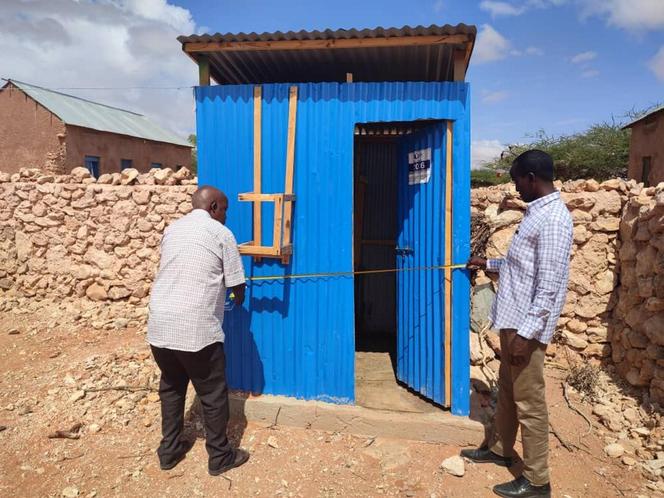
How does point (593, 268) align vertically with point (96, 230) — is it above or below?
below

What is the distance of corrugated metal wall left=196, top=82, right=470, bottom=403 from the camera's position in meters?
3.76

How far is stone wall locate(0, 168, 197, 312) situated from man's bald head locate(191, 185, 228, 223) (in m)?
4.00

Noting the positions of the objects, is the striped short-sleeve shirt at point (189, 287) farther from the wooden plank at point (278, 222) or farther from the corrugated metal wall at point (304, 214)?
the corrugated metal wall at point (304, 214)

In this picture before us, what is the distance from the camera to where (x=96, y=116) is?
19.4m

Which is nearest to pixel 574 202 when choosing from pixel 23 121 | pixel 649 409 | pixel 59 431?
pixel 649 409

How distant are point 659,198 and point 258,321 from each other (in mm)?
3967

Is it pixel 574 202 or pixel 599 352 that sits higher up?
pixel 574 202

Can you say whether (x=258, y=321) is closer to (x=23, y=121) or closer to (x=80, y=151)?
(x=80, y=151)

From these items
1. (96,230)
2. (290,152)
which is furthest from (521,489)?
(96,230)

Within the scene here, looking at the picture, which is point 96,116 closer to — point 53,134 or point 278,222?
point 53,134

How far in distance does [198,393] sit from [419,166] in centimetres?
262

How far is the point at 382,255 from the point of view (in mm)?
6336

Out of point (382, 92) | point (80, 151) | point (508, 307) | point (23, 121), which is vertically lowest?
point (508, 307)

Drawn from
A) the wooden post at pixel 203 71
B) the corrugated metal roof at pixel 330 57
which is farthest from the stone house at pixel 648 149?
the wooden post at pixel 203 71
